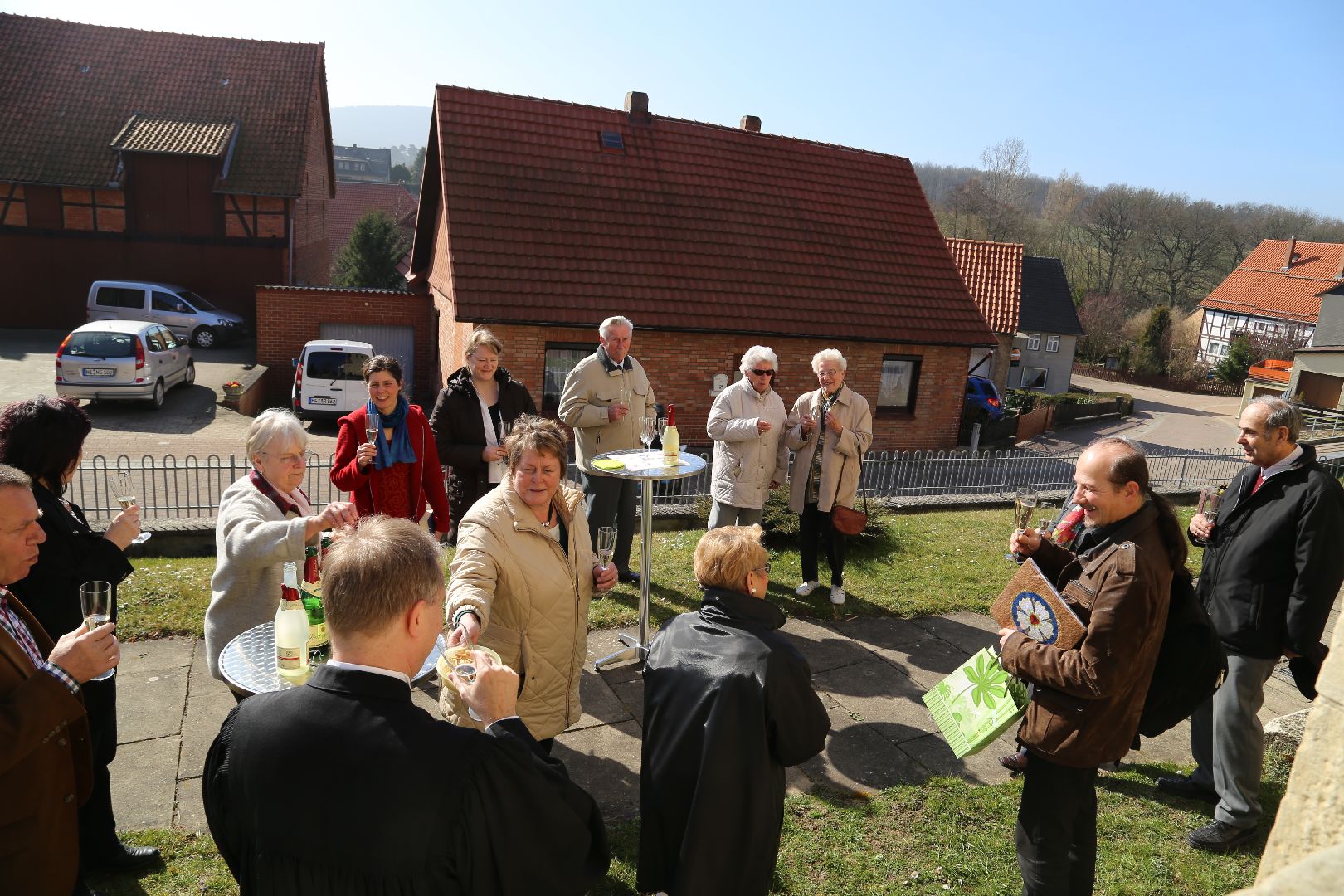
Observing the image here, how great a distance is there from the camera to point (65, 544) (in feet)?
10.5

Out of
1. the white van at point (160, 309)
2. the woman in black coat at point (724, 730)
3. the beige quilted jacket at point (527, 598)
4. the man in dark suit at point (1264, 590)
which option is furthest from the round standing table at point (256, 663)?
the white van at point (160, 309)

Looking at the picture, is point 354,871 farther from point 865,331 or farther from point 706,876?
point 865,331

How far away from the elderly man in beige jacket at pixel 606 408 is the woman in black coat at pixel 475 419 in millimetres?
545

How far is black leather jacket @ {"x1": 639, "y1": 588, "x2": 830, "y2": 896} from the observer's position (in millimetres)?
2828

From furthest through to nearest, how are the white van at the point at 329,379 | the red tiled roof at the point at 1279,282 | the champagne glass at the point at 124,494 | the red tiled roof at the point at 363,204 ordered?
1. the red tiled roof at the point at 1279,282
2. the red tiled roof at the point at 363,204
3. the white van at the point at 329,379
4. the champagne glass at the point at 124,494

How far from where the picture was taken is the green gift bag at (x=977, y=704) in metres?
3.63

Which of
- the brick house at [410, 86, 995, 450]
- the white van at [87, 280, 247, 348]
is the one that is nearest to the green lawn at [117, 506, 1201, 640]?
the brick house at [410, 86, 995, 450]

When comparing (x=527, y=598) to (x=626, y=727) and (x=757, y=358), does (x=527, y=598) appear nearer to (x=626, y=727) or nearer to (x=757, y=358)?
(x=626, y=727)

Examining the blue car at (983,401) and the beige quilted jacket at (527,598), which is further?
the blue car at (983,401)

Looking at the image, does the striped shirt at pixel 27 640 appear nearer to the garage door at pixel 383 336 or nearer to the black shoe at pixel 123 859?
the black shoe at pixel 123 859

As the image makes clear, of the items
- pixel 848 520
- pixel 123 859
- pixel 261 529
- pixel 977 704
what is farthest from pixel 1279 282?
pixel 123 859

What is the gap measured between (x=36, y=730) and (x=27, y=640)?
0.47 metres

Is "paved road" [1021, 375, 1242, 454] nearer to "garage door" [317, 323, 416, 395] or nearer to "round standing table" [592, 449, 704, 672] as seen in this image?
"garage door" [317, 323, 416, 395]

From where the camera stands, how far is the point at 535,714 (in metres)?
3.59
